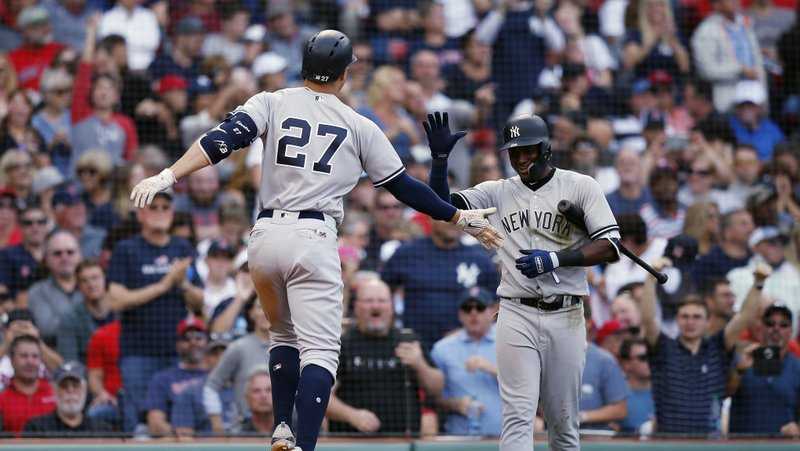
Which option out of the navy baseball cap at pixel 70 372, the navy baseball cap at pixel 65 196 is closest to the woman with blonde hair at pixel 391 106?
the navy baseball cap at pixel 65 196

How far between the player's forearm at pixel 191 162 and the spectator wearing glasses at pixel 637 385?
3932 mm

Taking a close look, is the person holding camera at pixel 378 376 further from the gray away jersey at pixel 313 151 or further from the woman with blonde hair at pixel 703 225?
the woman with blonde hair at pixel 703 225

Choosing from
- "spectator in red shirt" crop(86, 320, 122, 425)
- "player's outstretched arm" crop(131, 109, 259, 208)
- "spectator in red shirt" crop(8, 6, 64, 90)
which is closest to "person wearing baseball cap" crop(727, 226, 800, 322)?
"spectator in red shirt" crop(86, 320, 122, 425)

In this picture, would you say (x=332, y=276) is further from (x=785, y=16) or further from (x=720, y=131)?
(x=785, y=16)

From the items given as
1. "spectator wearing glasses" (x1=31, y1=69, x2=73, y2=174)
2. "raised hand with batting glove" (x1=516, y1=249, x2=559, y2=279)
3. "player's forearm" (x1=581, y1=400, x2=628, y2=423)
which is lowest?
"player's forearm" (x1=581, y1=400, x2=628, y2=423)

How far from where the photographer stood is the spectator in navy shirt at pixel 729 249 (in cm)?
981

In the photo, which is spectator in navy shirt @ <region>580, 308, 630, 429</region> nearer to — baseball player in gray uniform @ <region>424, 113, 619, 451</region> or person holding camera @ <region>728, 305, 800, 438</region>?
person holding camera @ <region>728, 305, 800, 438</region>

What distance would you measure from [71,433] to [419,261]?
2636 mm

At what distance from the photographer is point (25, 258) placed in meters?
9.40

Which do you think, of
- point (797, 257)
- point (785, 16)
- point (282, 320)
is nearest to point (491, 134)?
point (797, 257)

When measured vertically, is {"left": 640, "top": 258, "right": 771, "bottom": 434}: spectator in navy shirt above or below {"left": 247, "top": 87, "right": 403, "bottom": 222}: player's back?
below

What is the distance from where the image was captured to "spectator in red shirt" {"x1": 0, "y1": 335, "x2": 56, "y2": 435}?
8312 mm

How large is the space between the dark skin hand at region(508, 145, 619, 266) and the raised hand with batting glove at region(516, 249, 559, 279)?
17 cm

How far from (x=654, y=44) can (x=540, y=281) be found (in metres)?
6.97
